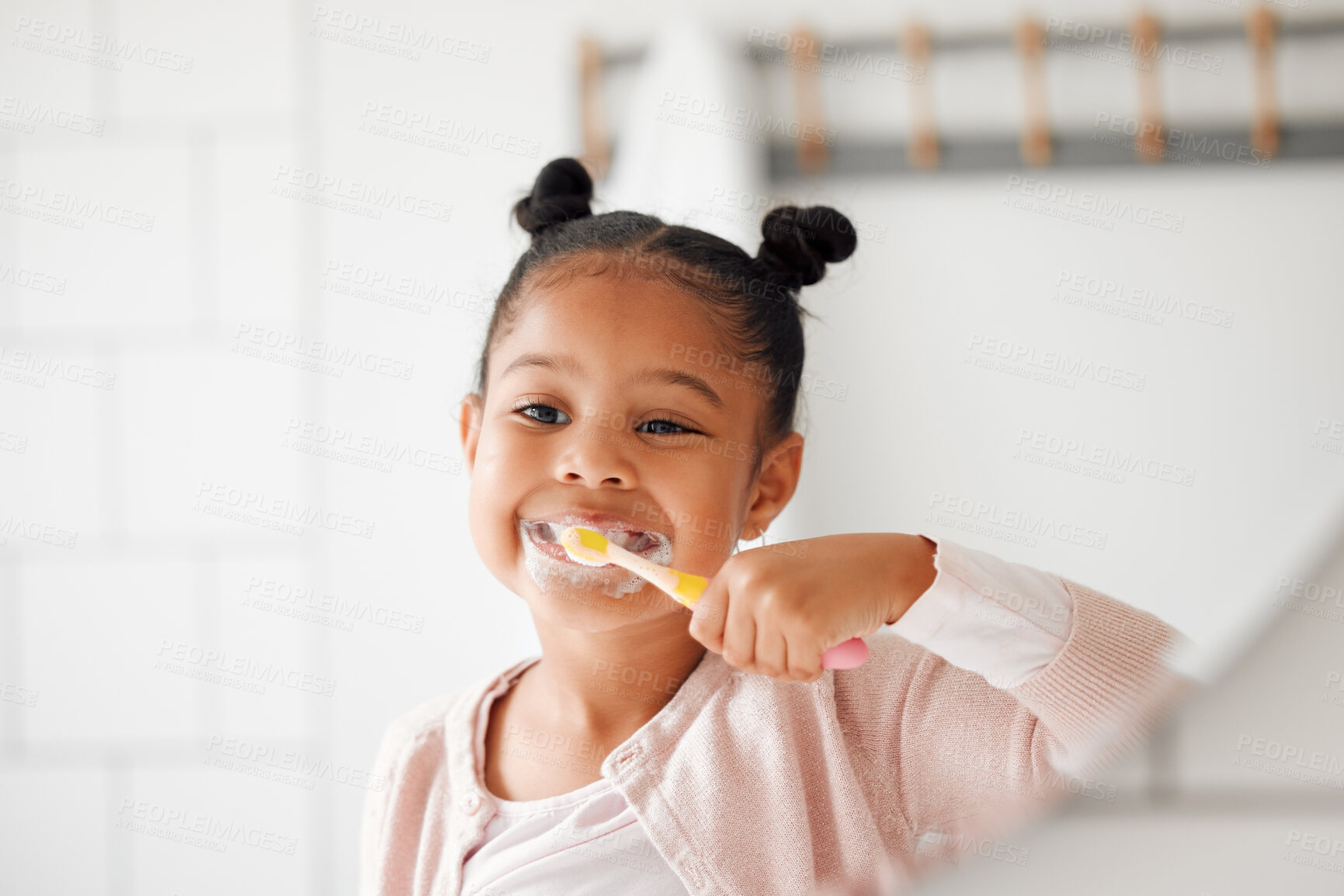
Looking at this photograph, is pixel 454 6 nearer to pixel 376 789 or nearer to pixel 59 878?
pixel 376 789

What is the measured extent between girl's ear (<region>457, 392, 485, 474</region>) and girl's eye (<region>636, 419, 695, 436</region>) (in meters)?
0.16

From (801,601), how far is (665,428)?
0.18 metres

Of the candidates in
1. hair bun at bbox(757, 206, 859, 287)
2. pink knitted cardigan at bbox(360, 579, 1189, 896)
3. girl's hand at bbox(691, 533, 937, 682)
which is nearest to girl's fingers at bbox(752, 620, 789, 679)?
girl's hand at bbox(691, 533, 937, 682)

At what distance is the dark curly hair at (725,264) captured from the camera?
570mm

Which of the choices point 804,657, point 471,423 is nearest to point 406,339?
point 471,423

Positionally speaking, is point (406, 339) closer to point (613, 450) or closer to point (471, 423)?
point (471, 423)

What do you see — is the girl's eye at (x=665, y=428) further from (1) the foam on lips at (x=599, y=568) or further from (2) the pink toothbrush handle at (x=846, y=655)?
(2) the pink toothbrush handle at (x=846, y=655)

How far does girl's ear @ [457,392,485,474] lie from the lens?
2.15 ft

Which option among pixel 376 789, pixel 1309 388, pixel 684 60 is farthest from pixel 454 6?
pixel 1309 388

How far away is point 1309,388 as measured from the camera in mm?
862

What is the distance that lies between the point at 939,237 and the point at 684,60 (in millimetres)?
289

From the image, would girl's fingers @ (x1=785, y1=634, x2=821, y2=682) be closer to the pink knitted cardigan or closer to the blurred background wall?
the pink knitted cardigan

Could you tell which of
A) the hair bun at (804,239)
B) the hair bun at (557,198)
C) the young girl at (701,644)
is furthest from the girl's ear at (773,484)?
the hair bun at (557,198)

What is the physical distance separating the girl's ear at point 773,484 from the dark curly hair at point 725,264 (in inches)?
0.4
